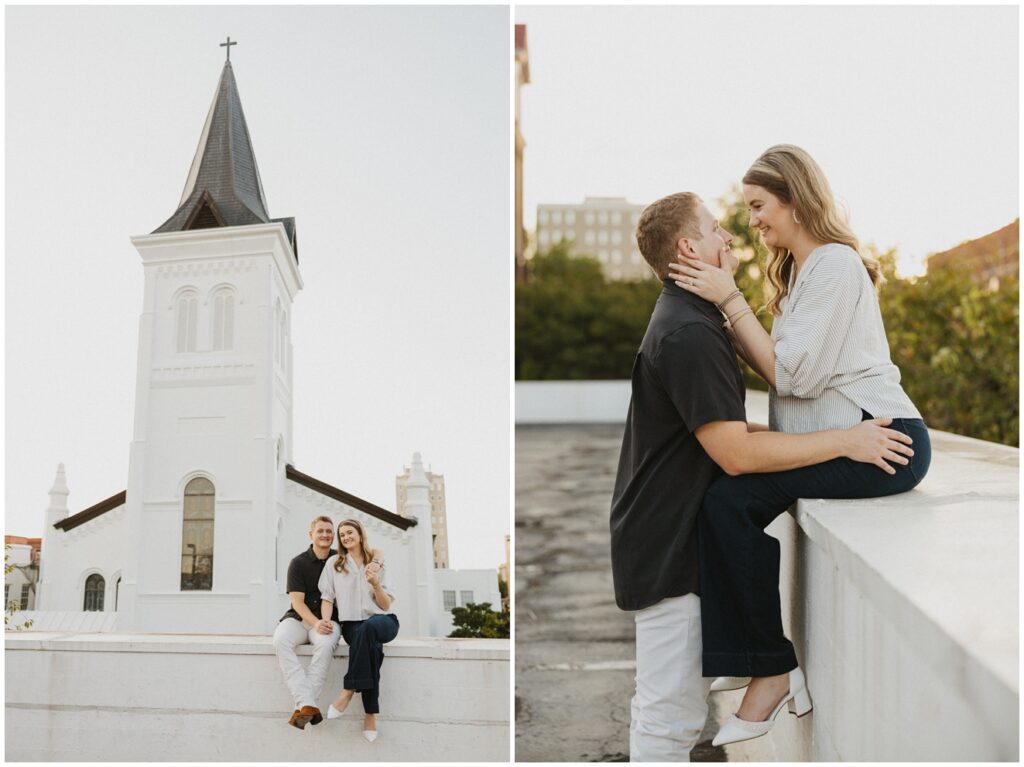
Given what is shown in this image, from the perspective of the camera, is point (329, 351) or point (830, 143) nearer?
→ point (329, 351)

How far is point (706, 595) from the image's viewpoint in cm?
204

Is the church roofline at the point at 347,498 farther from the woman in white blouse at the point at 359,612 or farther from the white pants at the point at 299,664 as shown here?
the white pants at the point at 299,664

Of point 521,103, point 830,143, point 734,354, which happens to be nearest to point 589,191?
point 521,103

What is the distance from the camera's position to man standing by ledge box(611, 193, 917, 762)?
198 cm

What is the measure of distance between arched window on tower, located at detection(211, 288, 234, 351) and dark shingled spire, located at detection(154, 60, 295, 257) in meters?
0.33

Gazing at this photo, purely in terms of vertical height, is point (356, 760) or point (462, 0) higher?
point (462, 0)

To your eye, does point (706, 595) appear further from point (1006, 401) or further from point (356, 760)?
point (1006, 401)

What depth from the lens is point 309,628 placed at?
376 cm

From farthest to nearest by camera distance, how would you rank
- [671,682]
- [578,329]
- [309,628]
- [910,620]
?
[578,329], [309,628], [671,682], [910,620]

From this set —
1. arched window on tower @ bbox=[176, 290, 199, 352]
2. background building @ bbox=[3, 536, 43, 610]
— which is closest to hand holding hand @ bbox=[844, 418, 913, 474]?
arched window on tower @ bbox=[176, 290, 199, 352]

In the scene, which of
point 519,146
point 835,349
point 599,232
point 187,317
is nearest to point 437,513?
point 187,317

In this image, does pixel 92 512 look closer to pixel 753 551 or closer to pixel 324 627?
pixel 324 627

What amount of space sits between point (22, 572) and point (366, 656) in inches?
62.2

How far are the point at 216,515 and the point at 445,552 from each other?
100 centimetres
